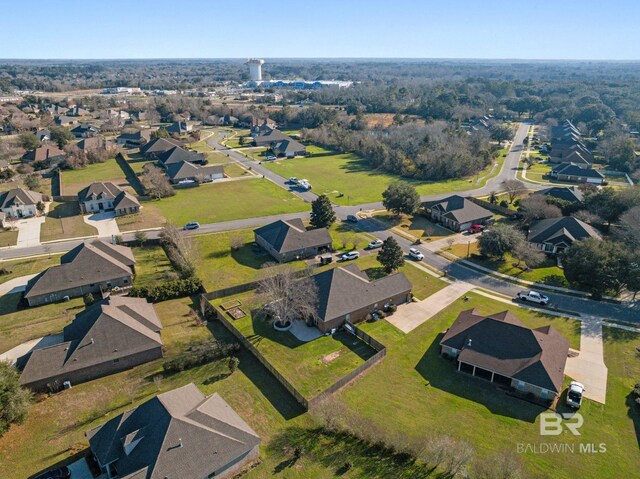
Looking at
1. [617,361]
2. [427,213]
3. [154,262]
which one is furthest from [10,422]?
[427,213]

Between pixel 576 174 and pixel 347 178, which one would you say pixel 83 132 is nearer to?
pixel 347 178

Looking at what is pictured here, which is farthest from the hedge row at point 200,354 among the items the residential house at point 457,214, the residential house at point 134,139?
the residential house at point 134,139

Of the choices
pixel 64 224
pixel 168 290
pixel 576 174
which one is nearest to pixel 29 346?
pixel 168 290

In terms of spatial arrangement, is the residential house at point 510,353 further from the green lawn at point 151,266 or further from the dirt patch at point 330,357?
the green lawn at point 151,266

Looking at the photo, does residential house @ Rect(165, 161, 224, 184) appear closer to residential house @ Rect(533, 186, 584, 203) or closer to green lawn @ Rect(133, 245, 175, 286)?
green lawn @ Rect(133, 245, 175, 286)

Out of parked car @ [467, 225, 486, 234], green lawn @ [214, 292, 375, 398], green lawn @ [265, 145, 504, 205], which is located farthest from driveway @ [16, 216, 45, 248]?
parked car @ [467, 225, 486, 234]

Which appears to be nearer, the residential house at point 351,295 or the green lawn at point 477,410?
the green lawn at point 477,410
